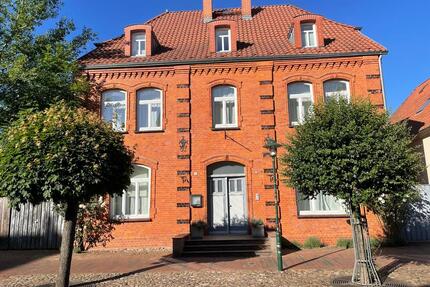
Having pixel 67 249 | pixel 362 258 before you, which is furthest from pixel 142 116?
pixel 362 258

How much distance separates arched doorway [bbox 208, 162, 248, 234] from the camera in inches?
586

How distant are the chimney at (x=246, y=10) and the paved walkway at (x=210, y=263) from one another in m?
11.5

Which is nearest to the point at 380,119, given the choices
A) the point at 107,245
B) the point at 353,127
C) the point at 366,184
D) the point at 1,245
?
the point at 353,127

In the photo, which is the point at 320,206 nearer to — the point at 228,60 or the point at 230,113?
the point at 230,113

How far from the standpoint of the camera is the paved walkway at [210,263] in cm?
1021

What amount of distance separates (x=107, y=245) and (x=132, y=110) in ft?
17.3

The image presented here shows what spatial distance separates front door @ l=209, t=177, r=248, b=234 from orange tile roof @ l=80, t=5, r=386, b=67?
4956 mm

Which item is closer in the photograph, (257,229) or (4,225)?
(257,229)

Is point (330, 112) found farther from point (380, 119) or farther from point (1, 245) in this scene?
point (1, 245)

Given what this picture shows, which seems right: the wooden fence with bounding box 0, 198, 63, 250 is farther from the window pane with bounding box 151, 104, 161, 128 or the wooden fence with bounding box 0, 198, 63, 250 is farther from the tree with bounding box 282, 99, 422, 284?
the tree with bounding box 282, 99, 422, 284

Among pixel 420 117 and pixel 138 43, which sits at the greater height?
pixel 138 43

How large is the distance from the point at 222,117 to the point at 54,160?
8622 mm

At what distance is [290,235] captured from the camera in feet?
46.3

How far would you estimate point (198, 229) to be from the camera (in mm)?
14039
